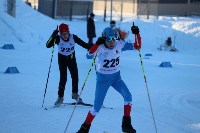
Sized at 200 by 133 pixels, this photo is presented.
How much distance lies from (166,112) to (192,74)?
774 cm

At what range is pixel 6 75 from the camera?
13.9 metres

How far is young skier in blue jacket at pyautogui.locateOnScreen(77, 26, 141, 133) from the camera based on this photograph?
7141mm

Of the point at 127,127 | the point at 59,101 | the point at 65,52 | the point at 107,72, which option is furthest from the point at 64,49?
the point at 127,127

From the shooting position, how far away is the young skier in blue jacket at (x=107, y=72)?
7.14m

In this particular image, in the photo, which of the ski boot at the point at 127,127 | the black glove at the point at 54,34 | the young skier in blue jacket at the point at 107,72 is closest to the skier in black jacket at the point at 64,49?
the black glove at the point at 54,34

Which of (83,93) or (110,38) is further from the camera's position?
(83,93)

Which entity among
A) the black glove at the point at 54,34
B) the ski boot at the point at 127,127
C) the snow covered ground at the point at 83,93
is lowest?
the snow covered ground at the point at 83,93

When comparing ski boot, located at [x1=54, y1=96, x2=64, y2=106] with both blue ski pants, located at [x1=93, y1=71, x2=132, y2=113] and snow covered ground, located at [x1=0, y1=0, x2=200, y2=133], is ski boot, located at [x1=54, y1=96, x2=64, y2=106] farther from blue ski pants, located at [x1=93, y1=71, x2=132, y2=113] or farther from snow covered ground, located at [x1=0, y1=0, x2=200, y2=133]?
blue ski pants, located at [x1=93, y1=71, x2=132, y2=113]

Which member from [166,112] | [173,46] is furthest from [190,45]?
[166,112]

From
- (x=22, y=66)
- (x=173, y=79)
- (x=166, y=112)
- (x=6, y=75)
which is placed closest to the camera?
(x=166, y=112)

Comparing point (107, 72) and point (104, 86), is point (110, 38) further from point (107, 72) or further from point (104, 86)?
point (104, 86)

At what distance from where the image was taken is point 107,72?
7.29 m

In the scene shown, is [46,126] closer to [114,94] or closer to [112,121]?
[112,121]

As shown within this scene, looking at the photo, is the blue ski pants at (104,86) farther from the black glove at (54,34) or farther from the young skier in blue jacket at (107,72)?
the black glove at (54,34)
